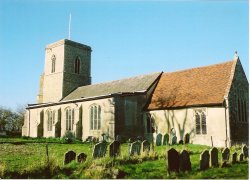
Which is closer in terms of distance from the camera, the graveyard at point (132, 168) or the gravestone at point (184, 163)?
the graveyard at point (132, 168)

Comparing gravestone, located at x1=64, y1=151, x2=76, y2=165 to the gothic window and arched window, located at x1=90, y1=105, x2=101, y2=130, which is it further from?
arched window, located at x1=90, y1=105, x2=101, y2=130

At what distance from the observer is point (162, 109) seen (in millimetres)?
25188

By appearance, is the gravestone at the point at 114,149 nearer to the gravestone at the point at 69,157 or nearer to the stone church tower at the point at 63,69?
the gravestone at the point at 69,157

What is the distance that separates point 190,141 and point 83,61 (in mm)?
21350

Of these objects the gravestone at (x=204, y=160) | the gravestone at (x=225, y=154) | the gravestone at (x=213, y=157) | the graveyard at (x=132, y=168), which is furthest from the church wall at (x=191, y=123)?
the gravestone at (x=204, y=160)

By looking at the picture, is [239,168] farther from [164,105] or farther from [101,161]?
[164,105]

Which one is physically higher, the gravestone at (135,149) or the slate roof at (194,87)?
the slate roof at (194,87)

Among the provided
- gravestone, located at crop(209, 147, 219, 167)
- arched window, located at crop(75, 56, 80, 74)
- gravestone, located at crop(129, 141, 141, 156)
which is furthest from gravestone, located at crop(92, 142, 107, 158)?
arched window, located at crop(75, 56, 80, 74)

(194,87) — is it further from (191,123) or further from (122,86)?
(122,86)

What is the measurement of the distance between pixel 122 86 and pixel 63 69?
10.6 metres

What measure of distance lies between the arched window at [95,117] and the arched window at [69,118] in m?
3.10

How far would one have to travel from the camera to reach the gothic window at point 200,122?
22.7 metres

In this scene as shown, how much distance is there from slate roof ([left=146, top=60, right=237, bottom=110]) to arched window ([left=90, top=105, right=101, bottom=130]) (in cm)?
486

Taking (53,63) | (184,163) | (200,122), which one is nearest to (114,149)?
(184,163)
